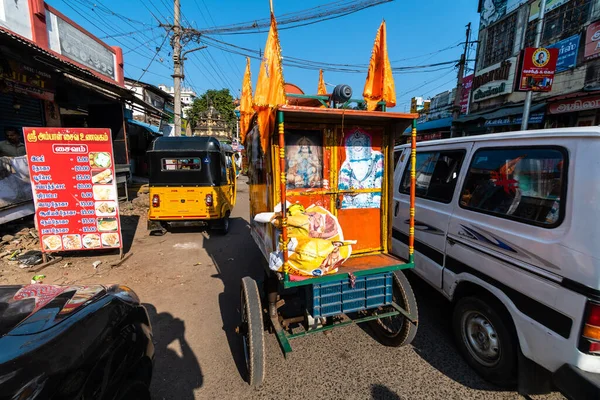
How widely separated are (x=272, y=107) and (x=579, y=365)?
280 centimetres

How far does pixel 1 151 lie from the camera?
697 cm

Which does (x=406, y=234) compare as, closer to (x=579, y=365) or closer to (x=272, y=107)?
(x=579, y=365)

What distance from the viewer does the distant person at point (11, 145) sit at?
276 inches

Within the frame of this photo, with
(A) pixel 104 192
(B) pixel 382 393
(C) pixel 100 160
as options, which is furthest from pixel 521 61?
(A) pixel 104 192

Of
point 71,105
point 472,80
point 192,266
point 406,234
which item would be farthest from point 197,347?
point 472,80

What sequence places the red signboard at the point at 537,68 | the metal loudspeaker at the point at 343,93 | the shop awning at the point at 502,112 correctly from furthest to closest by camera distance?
the shop awning at the point at 502,112 < the red signboard at the point at 537,68 < the metal loudspeaker at the point at 343,93

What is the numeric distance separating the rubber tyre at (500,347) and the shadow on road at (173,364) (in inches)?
104

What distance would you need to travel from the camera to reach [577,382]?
1751 millimetres

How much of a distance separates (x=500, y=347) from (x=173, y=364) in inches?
123

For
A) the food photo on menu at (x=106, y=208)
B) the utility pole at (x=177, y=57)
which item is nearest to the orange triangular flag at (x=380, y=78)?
the food photo on menu at (x=106, y=208)

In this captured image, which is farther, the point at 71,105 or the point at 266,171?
the point at 71,105

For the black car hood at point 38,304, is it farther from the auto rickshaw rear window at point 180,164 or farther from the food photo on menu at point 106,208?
the auto rickshaw rear window at point 180,164

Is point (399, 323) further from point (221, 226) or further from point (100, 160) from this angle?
point (100, 160)

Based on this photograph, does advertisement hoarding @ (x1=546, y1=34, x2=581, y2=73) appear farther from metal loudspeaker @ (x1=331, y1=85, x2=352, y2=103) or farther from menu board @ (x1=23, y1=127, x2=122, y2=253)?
menu board @ (x1=23, y1=127, x2=122, y2=253)
